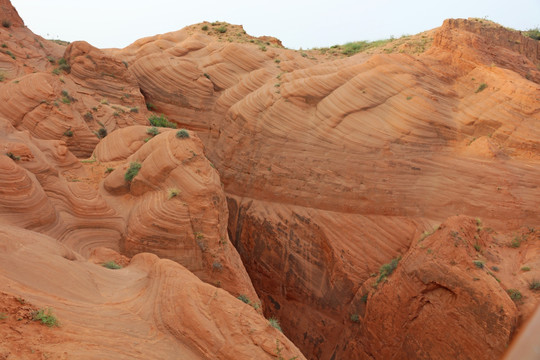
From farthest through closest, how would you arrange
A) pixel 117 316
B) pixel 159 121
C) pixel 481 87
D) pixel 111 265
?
pixel 159 121, pixel 481 87, pixel 111 265, pixel 117 316

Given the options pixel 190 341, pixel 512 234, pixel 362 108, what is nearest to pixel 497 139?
pixel 512 234

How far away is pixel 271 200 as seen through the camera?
18938 millimetres

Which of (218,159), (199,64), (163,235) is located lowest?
(163,235)

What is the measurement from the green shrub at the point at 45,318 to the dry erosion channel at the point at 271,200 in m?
0.02

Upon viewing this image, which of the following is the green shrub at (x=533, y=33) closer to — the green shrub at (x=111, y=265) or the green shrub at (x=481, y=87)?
the green shrub at (x=481, y=87)

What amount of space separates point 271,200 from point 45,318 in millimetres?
13347

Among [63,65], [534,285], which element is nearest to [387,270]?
[534,285]

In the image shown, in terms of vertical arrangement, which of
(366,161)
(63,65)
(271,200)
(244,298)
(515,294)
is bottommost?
(244,298)

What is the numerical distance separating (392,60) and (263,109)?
19.9 ft

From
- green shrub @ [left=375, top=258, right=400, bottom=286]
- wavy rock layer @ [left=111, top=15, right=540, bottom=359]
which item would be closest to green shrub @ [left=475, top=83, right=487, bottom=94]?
wavy rock layer @ [left=111, top=15, right=540, bottom=359]

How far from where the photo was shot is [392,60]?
18.7 m

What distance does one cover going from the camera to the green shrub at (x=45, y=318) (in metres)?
5.97

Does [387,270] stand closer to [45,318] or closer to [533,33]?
[45,318]

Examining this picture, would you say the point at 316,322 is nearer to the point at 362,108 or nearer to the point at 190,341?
the point at 362,108
